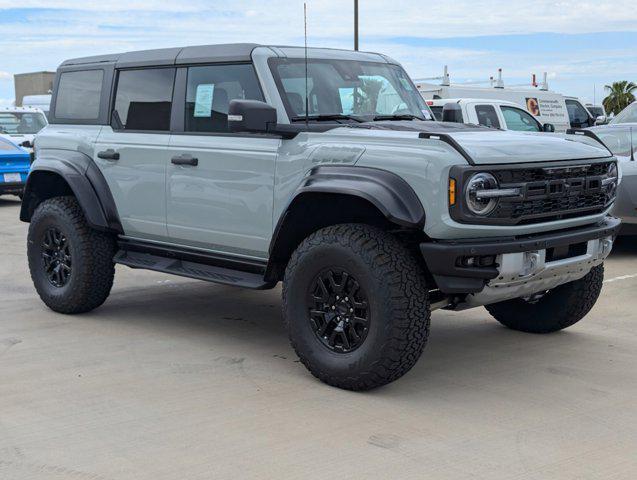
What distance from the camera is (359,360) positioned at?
4762 mm

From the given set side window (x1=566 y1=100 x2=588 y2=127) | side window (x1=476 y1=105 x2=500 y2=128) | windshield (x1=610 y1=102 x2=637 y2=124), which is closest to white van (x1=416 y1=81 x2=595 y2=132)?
side window (x1=566 y1=100 x2=588 y2=127)

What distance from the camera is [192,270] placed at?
6.00 m

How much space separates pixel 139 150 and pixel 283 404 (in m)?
2.38

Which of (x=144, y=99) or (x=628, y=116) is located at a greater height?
(x=144, y=99)

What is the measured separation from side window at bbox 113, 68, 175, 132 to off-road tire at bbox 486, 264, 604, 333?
2.68 metres

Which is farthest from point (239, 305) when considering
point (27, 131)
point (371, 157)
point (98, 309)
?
point (27, 131)

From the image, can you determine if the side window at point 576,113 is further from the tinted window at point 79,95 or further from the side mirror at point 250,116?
the side mirror at point 250,116

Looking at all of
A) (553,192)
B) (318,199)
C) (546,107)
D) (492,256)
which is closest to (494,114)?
(546,107)

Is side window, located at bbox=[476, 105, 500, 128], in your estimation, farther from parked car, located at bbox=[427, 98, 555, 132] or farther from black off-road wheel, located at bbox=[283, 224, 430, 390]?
black off-road wheel, located at bbox=[283, 224, 430, 390]

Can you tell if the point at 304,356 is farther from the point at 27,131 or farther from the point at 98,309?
the point at 27,131

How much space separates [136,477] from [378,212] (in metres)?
1.96

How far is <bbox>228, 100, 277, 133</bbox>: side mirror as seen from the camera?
507 centimetres

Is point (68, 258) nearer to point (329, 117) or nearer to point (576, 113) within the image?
point (329, 117)

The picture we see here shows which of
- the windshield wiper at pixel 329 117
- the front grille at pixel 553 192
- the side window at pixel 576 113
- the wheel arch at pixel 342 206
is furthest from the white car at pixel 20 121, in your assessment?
the front grille at pixel 553 192
